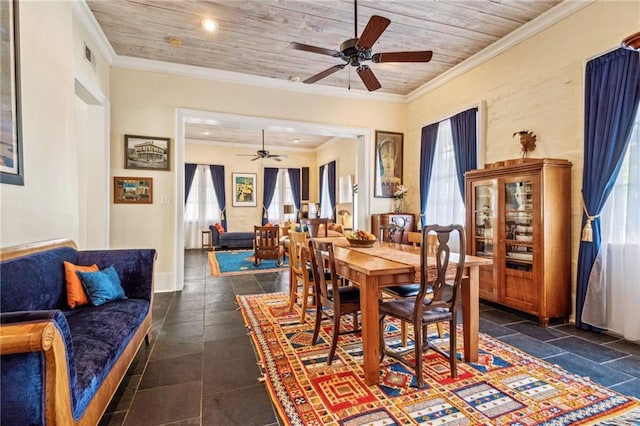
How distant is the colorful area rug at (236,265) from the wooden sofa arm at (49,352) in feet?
14.2

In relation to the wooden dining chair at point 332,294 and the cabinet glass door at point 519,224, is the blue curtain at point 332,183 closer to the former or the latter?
the cabinet glass door at point 519,224

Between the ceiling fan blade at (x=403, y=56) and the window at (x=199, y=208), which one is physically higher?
the ceiling fan blade at (x=403, y=56)

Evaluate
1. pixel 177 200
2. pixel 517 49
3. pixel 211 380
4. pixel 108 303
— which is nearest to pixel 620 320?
pixel 517 49

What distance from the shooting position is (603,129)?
2869 mm

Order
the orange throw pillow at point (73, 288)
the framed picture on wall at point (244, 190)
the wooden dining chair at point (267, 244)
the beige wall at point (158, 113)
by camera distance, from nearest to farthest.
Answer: the orange throw pillow at point (73, 288)
the beige wall at point (158, 113)
the wooden dining chair at point (267, 244)
the framed picture on wall at point (244, 190)

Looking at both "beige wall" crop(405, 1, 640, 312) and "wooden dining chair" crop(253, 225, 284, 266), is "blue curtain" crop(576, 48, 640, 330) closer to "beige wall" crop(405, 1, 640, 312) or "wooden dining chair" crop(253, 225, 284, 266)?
"beige wall" crop(405, 1, 640, 312)

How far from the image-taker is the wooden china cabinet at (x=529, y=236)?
10.2 feet

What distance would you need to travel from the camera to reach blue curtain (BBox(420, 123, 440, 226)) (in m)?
5.19

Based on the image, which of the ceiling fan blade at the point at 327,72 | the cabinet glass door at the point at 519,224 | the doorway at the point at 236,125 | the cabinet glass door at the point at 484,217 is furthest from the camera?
the doorway at the point at 236,125

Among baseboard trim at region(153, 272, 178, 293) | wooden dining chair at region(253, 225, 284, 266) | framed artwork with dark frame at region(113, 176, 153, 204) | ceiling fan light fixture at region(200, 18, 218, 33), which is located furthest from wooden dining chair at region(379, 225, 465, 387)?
wooden dining chair at region(253, 225, 284, 266)

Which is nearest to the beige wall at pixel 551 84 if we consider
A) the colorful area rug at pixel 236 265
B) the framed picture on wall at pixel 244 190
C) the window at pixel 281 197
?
the colorful area rug at pixel 236 265

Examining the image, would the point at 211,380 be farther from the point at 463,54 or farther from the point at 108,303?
the point at 463,54

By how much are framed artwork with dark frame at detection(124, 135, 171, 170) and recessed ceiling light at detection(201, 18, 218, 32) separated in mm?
1704

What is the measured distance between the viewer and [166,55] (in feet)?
14.0
